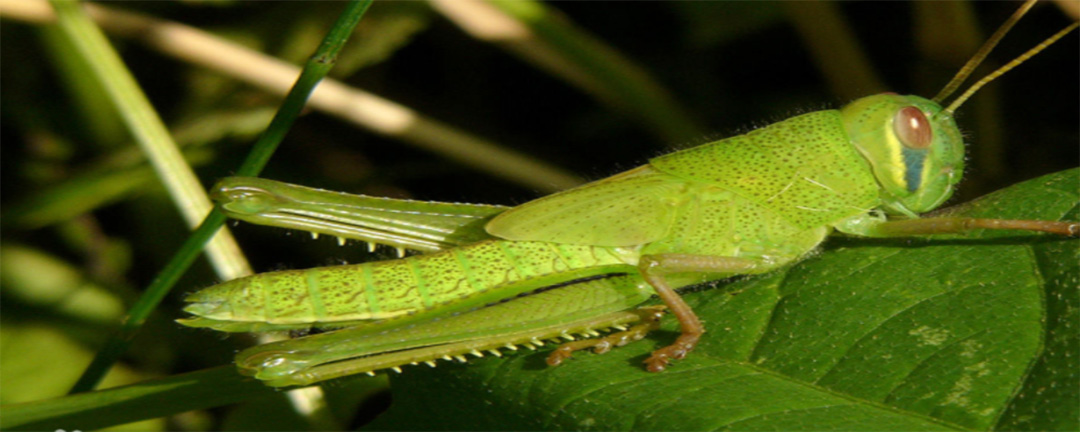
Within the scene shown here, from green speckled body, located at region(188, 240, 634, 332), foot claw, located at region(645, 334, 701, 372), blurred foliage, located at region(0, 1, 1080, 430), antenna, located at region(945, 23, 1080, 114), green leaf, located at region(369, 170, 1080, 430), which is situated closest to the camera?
green leaf, located at region(369, 170, 1080, 430)

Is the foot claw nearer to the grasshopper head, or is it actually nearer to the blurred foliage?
the grasshopper head

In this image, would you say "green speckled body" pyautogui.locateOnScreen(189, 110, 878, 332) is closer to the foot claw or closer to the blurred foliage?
the foot claw

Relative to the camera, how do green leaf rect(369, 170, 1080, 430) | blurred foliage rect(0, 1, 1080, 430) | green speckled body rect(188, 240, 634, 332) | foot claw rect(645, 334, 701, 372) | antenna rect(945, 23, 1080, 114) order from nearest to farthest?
green leaf rect(369, 170, 1080, 430), foot claw rect(645, 334, 701, 372), antenna rect(945, 23, 1080, 114), green speckled body rect(188, 240, 634, 332), blurred foliage rect(0, 1, 1080, 430)

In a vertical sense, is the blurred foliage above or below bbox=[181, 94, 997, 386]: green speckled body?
above

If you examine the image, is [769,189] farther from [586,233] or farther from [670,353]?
[670,353]

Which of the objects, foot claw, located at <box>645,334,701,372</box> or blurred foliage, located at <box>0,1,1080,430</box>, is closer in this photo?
foot claw, located at <box>645,334,701,372</box>

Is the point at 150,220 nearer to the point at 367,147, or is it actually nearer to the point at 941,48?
the point at 367,147

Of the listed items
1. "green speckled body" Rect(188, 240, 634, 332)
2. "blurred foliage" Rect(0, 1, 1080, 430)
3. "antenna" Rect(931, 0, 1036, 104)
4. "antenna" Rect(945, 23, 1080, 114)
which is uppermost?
"blurred foliage" Rect(0, 1, 1080, 430)

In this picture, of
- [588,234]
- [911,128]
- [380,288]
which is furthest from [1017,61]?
[380,288]

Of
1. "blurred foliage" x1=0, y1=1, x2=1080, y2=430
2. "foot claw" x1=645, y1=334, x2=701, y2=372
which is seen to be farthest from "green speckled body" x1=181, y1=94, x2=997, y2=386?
"blurred foliage" x1=0, y1=1, x2=1080, y2=430
